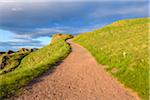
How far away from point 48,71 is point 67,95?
7.62m

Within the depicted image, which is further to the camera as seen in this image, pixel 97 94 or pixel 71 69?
pixel 71 69

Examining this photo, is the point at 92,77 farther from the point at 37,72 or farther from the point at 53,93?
the point at 53,93

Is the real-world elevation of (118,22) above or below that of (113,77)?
above

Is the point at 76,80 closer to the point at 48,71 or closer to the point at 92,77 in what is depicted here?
the point at 92,77

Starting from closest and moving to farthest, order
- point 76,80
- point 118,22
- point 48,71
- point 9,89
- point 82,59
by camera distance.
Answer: point 9,89 < point 76,80 < point 48,71 < point 82,59 < point 118,22

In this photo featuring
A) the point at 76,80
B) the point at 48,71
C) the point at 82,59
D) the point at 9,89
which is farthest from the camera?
the point at 82,59

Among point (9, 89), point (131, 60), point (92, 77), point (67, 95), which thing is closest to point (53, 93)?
point (67, 95)

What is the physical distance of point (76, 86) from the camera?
2295 centimetres

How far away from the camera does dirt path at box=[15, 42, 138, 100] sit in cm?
2017

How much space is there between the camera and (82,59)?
1433 inches

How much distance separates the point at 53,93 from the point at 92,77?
6.41 metres

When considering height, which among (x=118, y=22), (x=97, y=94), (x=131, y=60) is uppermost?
(x=118, y=22)

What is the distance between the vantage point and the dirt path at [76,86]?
20172mm

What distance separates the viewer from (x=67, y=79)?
25.0 metres
